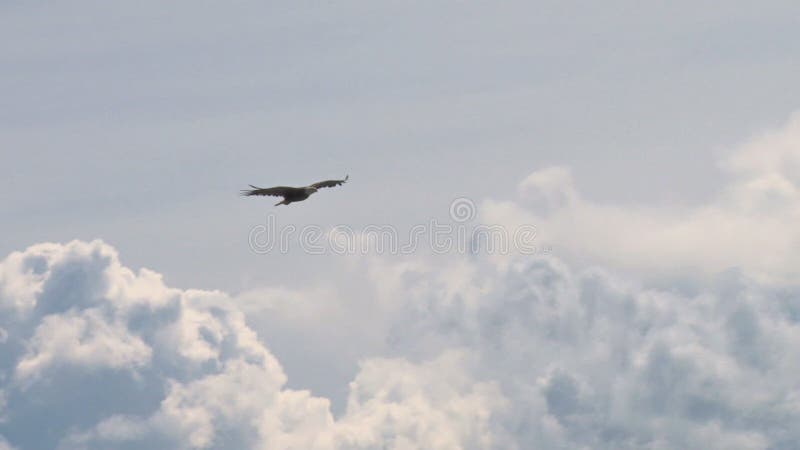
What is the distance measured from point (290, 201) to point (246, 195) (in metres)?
5.97

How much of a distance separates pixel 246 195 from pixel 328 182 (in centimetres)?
1214

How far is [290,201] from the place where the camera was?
133 meters

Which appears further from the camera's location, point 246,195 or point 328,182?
point 328,182

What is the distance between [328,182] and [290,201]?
646cm

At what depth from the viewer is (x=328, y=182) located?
138m

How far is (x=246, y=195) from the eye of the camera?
129 meters
